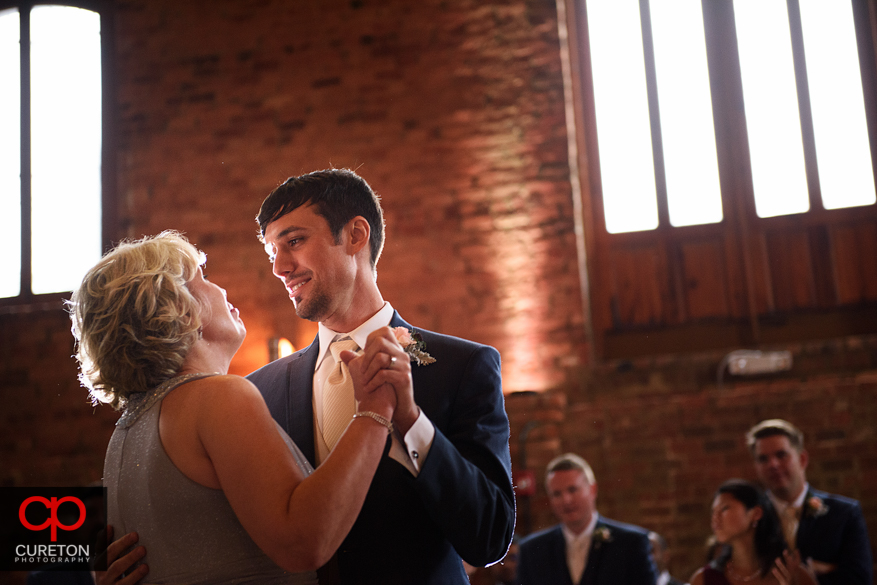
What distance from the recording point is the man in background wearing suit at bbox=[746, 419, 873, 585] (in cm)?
349

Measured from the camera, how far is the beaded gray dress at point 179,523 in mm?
1300

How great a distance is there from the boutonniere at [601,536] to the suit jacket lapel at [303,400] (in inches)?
102

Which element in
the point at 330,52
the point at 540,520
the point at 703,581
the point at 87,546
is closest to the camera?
the point at 87,546

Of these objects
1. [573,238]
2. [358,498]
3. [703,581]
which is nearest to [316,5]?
[573,238]

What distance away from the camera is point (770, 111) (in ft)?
16.3

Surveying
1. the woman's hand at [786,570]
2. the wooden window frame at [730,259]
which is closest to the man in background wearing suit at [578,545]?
the woman's hand at [786,570]

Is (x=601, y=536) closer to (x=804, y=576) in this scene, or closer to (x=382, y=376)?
(x=804, y=576)

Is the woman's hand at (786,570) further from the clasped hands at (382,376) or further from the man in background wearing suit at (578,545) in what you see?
the clasped hands at (382,376)

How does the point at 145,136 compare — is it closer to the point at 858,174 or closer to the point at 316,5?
the point at 316,5

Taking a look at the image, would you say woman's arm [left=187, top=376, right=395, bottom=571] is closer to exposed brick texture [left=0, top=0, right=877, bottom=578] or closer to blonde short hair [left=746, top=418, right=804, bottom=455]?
blonde short hair [left=746, top=418, right=804, bottom=455]

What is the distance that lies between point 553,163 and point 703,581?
2.53 m

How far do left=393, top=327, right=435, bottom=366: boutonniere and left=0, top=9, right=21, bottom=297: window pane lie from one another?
4044 millimetres

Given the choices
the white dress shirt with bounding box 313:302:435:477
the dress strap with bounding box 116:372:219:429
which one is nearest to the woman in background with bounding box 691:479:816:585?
the white dress shirt with bounding box 313:302:435:477

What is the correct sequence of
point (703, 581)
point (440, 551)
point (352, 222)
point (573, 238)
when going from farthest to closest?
point (573, 238) → point (703, 581) → point (352, 222) → point (440, 551)
